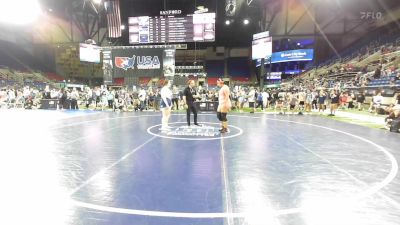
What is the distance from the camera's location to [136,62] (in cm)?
2514

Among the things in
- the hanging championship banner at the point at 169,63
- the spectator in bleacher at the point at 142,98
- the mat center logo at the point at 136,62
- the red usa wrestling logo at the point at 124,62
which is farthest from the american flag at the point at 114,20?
the spectator in bleacher at the point at 142,98

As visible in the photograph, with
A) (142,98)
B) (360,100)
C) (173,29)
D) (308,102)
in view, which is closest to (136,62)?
(173,29)

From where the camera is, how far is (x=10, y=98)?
2230 cm

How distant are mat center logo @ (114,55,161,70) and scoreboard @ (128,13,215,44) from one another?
2029 mm

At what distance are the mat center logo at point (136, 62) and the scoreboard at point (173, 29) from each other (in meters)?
2.03

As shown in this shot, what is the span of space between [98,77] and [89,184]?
4132 centimetres

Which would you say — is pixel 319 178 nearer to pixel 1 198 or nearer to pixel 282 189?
pixel 282 189

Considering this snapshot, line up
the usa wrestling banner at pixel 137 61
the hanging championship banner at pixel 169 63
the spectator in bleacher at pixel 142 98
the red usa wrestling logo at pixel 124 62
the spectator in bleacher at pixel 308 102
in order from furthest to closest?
the red usa wrestling logo at pixel 124 62, the usa wrestling banner at pixel 137 61, the hanging championship banner at pixel 169 63, the spectator in bleacher at pixel 142 98, the spectator in bleacher at pixel 308 102

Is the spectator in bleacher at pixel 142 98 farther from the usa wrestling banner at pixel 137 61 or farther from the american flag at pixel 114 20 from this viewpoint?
the american flag at pixel 114 20

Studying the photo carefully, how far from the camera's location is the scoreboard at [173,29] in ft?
80.4

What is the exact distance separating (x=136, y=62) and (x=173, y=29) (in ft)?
15.3

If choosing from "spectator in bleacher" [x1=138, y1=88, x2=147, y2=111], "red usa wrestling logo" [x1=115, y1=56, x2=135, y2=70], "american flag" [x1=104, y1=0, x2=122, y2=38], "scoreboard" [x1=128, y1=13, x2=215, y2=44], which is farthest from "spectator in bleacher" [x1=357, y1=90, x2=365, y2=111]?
"american flag" [x1=104, y1=0, x2=122, y2=38]

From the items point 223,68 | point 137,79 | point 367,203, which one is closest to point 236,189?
point 367,203

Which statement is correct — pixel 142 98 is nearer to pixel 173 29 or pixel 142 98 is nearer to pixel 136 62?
pixel 136 62
